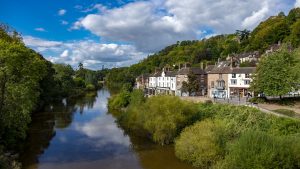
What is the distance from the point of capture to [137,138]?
42.1m

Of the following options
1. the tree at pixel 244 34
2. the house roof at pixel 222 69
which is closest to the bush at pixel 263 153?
the house roof at pixel 222 69

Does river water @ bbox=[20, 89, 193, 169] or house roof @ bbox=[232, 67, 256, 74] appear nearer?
river water @ bbox=[20, 89, 193, 169]

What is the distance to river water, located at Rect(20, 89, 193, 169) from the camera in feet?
102

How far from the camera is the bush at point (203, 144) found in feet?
95.3

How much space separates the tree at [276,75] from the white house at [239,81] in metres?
13.7

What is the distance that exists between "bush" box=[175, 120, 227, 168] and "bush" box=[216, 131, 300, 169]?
177 inches

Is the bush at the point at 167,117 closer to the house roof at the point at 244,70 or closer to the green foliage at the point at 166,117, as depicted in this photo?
the green foliage at the point at 166,117

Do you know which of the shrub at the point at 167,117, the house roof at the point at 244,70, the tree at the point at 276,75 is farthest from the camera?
the house roof at the point at 244,70

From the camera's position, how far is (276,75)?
144 feet

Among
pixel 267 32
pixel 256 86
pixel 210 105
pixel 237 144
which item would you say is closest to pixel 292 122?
pixel 237 144

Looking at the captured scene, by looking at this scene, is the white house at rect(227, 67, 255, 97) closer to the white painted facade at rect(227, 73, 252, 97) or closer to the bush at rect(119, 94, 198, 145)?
the white painted facade at rect(227, 73, 252, 97)

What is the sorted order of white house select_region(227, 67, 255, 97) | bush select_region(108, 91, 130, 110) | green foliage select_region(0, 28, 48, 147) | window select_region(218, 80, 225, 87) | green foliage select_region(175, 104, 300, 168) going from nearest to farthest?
green foliage select_region(175, 104, 300, 168), green foliage select_region(0, 28, 48, 147), white house select_region(227, 67, 255, 97), window select_region(218, 80, 225, 87), bush select_region(108, 91, 130, 110)

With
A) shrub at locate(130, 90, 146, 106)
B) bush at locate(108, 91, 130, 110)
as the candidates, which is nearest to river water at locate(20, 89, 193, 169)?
shrub at locate(130, 90, 146, 106)

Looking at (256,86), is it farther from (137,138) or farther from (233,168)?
(233,168)
